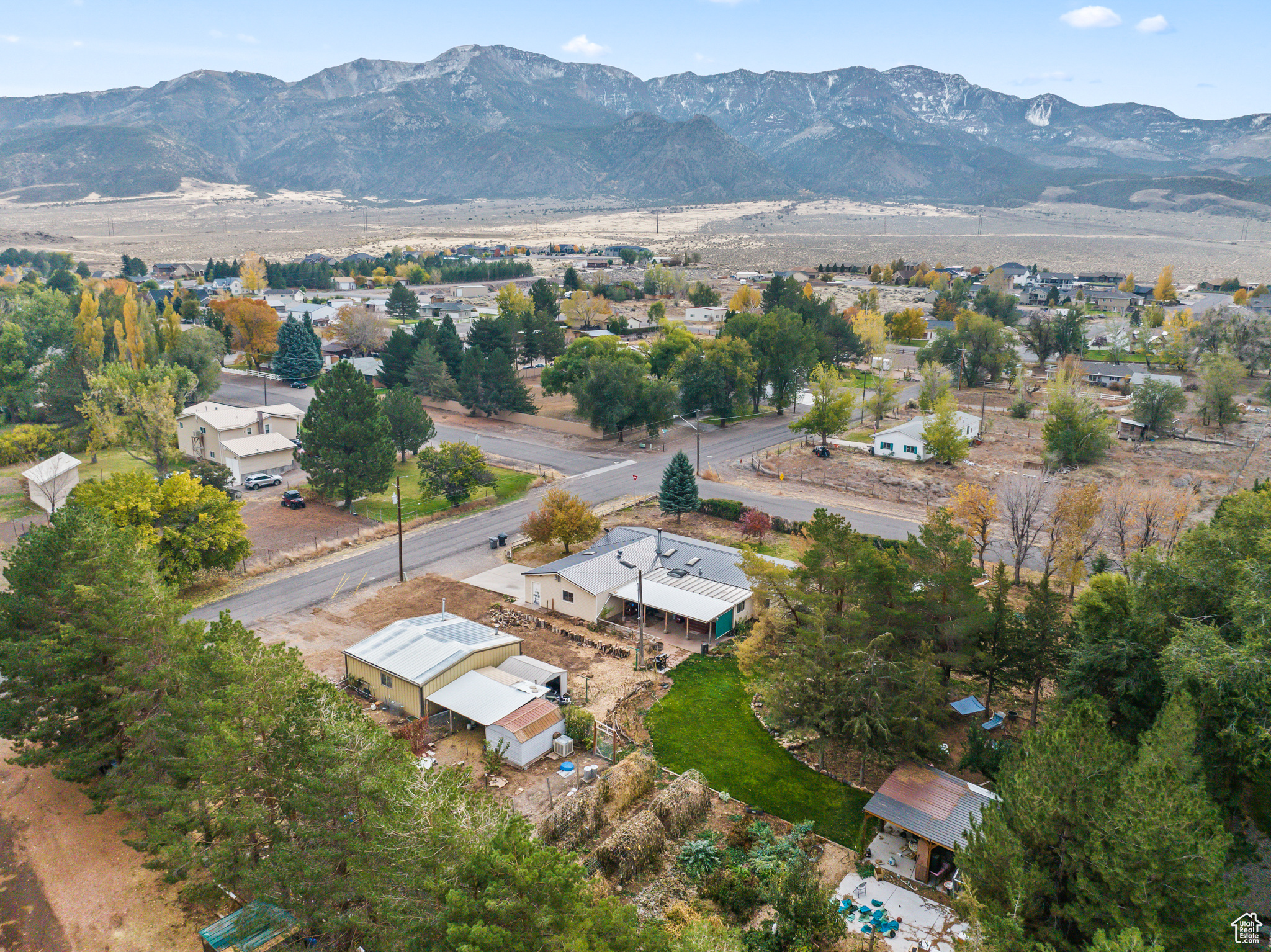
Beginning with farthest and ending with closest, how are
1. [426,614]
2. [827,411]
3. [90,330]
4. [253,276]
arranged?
[253,276], [90,330], [827,411], [426,614]

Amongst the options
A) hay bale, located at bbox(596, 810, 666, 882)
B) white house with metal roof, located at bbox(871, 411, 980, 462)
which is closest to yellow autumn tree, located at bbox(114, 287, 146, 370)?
white house with metal roof, located at bbox(871, 411, 980, 462)

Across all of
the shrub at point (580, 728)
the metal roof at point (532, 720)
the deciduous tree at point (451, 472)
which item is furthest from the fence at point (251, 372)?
the shrub at point (580, 728)

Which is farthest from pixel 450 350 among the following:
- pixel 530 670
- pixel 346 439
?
pixel 530 670

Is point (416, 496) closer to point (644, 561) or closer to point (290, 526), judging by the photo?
point (290, 526)

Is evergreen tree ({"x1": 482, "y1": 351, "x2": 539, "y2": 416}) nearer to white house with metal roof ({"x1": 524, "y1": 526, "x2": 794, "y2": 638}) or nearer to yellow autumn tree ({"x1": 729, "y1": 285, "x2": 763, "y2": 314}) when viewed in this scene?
white house with metal roof ({"x1": 524, "y1": 526, "x2": 794, "y2": 638})

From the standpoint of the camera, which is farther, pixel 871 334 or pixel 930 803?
pixel 871 334
